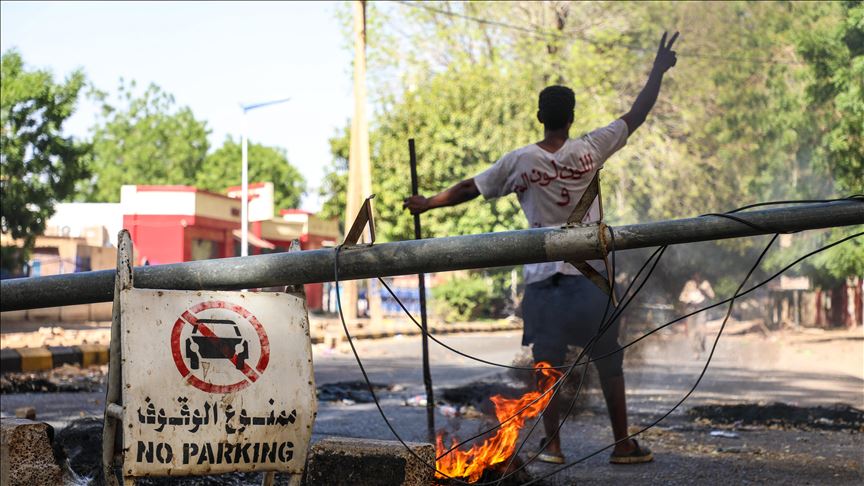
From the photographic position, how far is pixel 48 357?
43.8 ft

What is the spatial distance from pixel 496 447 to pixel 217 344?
1886 millimetres

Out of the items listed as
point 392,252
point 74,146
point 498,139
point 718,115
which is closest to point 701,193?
point 718,115

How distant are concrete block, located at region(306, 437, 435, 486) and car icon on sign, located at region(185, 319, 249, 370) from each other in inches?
27.2

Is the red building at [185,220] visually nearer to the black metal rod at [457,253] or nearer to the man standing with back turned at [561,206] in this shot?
the man standing with back turned at [561,206]

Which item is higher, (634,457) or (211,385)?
(211,385)

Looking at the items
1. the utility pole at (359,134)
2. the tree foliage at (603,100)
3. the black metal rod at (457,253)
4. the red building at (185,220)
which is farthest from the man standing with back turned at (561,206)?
the red building at (185,220)

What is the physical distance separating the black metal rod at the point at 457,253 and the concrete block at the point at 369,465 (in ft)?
2.07

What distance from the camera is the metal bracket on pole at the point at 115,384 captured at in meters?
3.60

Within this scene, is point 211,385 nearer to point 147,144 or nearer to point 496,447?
point 496,447

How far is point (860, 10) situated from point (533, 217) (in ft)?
27.3

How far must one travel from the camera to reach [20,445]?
410 cm

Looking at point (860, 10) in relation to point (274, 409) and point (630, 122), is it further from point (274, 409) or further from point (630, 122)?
point (274, 409)

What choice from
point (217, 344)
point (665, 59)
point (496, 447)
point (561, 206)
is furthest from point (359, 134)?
point (217, 344)

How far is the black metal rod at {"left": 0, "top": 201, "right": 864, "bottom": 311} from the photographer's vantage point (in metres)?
3.93
